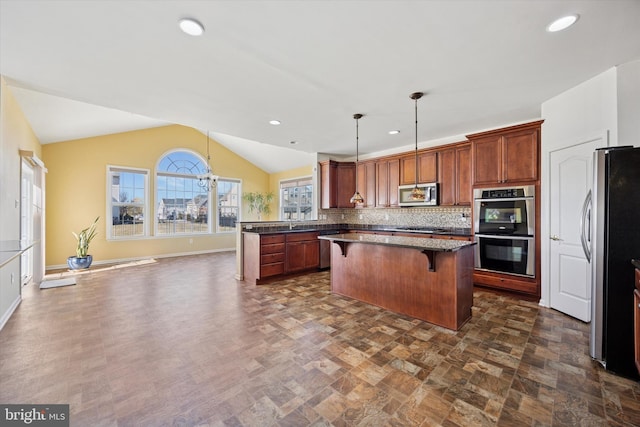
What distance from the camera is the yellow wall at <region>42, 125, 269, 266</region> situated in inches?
235

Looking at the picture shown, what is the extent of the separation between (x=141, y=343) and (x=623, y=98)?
17.2ft

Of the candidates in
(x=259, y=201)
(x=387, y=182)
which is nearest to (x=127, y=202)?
(x=259, y=201)

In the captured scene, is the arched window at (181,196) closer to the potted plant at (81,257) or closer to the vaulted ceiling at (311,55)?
the potted plant at (81,257)

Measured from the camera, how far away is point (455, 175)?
188 inches

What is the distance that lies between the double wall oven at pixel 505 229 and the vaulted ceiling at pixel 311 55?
4.06 ft

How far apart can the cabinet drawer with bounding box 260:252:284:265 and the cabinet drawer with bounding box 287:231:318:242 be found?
35 centimetres

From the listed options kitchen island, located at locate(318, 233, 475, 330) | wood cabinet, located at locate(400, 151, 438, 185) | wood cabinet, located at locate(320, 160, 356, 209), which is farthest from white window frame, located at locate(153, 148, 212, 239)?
wood cabinet, located at locate(400, 151, 438, 185)

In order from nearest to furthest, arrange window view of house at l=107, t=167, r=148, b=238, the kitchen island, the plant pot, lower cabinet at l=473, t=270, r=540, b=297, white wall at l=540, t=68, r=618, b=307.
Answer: white wall at l=540, t=68, r=618, b=307 → the kitchen island → lower cabinet at l=473, t=270, r=540, b=297 → the plant pot → window view of house at l=107, t=167, r=148, b=238

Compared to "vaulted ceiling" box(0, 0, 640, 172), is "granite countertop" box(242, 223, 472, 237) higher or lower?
lower

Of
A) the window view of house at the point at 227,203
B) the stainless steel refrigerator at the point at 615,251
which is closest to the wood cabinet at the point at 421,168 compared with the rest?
the stainless steel refrigerator at the point at 615,251

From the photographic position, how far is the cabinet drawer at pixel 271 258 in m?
4.67

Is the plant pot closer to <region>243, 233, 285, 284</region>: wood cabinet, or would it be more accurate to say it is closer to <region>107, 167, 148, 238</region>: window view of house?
<region>107, 167, 148, 238</region>: window view of house

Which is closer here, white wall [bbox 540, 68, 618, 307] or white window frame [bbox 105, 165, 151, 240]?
white wall [bbox 540, 68, 618, 307]

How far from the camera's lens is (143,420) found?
1577 mm
